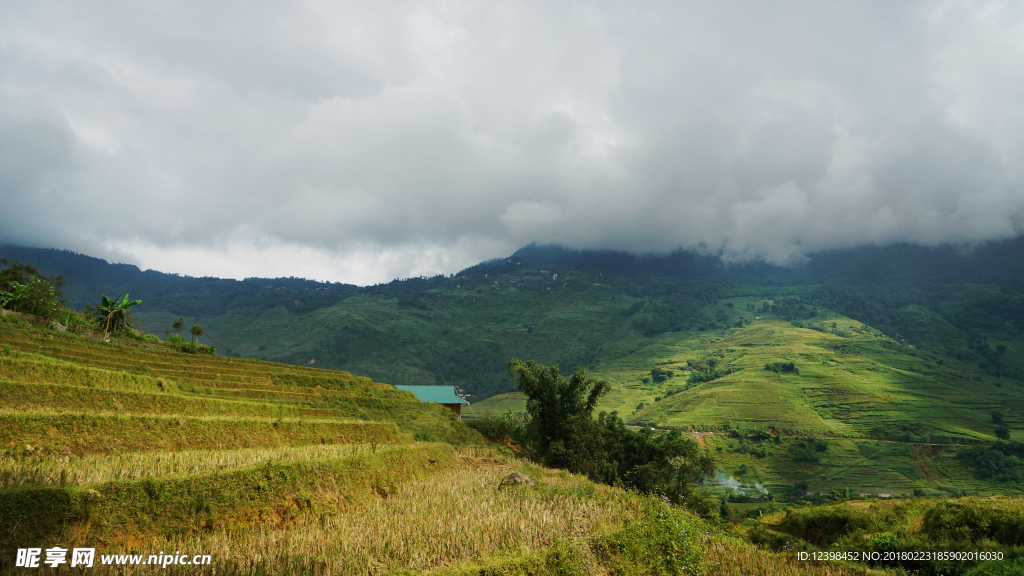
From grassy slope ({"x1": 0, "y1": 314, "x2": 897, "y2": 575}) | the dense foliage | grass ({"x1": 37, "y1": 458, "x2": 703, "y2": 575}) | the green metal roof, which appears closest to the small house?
the green metal roof

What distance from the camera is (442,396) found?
7088cm

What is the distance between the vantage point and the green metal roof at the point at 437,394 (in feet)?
226

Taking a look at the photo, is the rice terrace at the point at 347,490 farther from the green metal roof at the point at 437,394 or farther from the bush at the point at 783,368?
the bush at the point at 783,368

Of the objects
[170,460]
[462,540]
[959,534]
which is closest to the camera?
[462,540]

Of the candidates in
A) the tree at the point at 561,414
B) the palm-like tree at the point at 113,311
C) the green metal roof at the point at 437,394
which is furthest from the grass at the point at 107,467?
the green metal roof at the point at 437,394

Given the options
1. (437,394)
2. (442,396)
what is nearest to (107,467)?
(442,396)

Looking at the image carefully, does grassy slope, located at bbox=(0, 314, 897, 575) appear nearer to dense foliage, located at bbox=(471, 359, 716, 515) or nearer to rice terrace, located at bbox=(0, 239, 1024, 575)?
rice terrace, located at bbox=(0, 239, 1024, 575)

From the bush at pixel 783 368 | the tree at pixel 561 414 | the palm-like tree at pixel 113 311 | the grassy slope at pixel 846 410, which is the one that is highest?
the palm-like tree at pixel 113 311

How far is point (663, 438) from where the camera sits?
130 feet

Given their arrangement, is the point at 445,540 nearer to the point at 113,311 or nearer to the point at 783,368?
the point at 113,311

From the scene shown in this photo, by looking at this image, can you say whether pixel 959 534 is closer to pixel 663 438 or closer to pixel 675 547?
pixel 675 547

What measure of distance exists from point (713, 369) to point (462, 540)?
20067 cm

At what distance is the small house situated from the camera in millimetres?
67688

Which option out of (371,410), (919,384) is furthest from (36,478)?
(919,384)
